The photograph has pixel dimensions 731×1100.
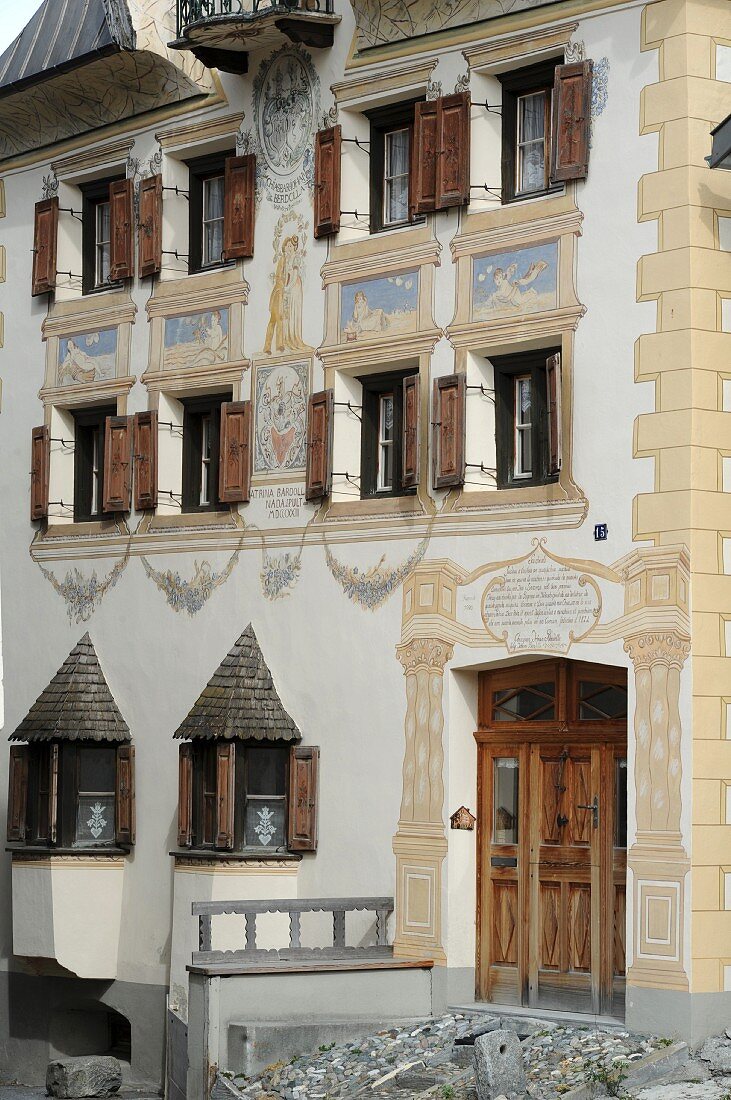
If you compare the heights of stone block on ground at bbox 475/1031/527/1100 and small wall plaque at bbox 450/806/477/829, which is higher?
small wall plaque at bbox 450/806/477/829

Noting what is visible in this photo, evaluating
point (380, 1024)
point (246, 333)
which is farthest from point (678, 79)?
point (380, 1024)

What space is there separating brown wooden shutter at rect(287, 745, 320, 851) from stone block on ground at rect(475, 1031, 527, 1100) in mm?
4213

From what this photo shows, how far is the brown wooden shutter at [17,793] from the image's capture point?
22953 millimetres

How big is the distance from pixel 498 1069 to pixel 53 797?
765 centimetres

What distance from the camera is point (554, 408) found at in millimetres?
18766

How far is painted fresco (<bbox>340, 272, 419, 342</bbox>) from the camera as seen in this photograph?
20328mm

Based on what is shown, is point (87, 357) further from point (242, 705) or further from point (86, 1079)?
point (86, 1079)

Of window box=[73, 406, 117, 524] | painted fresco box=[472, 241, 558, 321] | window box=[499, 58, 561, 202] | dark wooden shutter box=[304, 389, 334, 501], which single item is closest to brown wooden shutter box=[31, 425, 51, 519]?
window box=[73, 406, 117, 524]

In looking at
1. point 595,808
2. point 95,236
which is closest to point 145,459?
point 95,236

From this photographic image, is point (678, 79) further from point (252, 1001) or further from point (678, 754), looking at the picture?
point (252, 1001)

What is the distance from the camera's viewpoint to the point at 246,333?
21953 mm

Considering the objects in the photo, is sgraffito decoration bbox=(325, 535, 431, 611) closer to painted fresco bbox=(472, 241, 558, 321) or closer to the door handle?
painted fresco bbox=(472, 241, 558, 321)

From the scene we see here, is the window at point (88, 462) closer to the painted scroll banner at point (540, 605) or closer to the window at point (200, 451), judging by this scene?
the window at point (200, 451)

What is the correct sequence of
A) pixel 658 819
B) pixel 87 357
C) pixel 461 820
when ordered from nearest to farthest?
pixel 658 819 → pixel 461 820 → pixel 87 357
